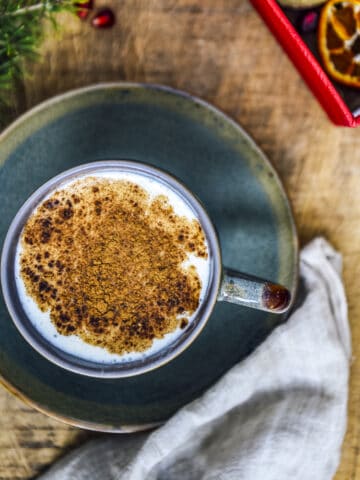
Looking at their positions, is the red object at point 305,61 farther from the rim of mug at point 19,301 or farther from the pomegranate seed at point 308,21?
the rim of mug at point 19,301

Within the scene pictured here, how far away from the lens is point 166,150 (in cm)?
112

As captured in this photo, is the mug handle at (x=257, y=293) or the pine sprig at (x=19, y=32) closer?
the mug handle at (x=257, y=293)

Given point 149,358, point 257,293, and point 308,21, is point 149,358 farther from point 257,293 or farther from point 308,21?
point 308,21

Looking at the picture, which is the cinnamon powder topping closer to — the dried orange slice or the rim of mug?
the rim of mug

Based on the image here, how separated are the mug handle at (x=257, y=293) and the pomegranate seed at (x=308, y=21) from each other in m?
0.58

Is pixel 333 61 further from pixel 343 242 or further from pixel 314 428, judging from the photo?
pixel 314 428

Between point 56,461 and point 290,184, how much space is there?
2.58 feet

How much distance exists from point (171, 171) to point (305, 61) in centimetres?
34

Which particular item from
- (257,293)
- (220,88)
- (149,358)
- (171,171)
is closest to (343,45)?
(220,88)

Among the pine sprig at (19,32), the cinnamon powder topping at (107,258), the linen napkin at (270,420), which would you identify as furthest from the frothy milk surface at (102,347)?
the pine sprig at (19,32)

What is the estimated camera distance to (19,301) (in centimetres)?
101

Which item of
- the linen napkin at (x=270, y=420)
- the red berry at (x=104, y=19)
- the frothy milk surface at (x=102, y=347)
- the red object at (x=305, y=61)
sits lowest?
the linen napkin at (x=270, y=420)

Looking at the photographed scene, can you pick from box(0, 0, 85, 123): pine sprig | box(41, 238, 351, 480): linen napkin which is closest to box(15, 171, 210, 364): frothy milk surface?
box(41, 238, 351, 480): linen napkin

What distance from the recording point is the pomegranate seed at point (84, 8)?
1145 mm
